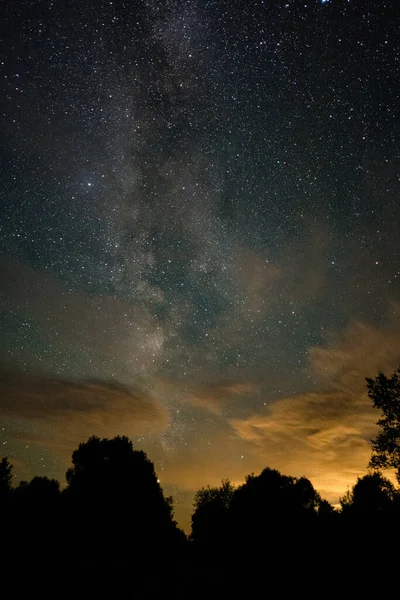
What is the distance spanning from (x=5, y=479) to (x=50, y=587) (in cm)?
2948

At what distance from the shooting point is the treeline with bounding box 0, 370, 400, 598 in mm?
19281

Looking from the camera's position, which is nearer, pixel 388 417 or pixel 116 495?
pixel 388 417

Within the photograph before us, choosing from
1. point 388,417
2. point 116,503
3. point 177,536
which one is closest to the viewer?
point 388,417

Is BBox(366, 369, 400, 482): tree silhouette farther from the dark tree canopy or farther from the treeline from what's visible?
the dark tree canopy

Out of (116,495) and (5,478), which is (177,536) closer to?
(116,495)

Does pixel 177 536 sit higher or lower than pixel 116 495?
lower

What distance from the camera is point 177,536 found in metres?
41.5

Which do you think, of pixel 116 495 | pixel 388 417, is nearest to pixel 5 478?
pixel 116 495

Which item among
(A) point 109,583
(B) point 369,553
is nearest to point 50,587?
(A) point 109,583

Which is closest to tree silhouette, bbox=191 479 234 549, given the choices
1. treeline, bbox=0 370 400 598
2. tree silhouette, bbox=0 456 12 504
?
treeline, bbox=0 370 400 598

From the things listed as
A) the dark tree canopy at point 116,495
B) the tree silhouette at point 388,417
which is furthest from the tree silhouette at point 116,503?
the tree silhouette at point 388,417

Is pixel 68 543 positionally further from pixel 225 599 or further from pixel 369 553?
pixel 369 553

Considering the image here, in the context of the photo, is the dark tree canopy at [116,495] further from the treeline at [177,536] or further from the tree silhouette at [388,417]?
the tree silhouette at [388,417]

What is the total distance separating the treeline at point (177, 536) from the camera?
19281 mm
